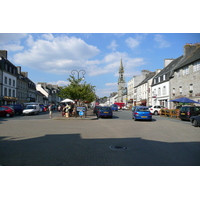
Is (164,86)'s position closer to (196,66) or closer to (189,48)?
(189,48)

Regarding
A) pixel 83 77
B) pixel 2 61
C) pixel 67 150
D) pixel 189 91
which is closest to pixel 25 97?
pixel 2 61

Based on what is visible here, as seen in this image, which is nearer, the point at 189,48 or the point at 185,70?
the point at 185,70

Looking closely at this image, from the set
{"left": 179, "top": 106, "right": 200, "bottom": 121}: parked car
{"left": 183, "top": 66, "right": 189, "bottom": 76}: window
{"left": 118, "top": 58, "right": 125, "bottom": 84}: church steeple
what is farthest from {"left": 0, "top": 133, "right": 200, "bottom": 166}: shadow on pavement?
→ {"left": 118, "top": 58, "right": 125, "bottom": 84}: church steeple

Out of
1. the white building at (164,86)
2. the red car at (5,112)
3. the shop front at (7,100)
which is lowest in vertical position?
the red car at (5,112)

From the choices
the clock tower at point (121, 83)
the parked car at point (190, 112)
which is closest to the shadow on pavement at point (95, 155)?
the parked car at point (190, 112)

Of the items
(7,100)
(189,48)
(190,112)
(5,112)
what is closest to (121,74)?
(189,48)

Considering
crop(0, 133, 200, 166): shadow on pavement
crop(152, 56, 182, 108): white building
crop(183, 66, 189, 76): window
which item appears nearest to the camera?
crop(0, 133, 200, 166): shadow on pavement

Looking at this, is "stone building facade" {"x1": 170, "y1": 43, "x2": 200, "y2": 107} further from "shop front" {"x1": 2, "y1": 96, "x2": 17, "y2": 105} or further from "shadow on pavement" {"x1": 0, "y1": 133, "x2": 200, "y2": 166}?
"shop front" {"x1": 2, "y1": 96, "x2": 17, "y2": 105}

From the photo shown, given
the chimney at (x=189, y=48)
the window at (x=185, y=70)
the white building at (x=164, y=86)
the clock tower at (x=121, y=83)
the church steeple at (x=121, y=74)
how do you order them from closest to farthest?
the window at (x=185, y=70), the chimney at (x=189, y=48), the white building at (x=164, y=86), the clock tower at (x=121, y=83), the church steeple at (x=121, y=74)

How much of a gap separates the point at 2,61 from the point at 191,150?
40.6 meters

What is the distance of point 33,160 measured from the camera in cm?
527

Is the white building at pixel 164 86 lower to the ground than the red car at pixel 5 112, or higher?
higher

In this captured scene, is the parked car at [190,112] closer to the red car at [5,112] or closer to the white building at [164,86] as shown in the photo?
the white building at [164,86]

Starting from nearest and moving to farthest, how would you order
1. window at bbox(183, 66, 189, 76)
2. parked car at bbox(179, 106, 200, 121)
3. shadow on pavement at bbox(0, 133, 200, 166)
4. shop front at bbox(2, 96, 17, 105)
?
1. shadow on pavement at bbox(0, 133, 200, 166)
2. parked car at bbox(179, 106, 200, 121)
3. window at bbox(183, 66, 189, 76)
4. shop front at bbox(2, 96, 17, 105)
